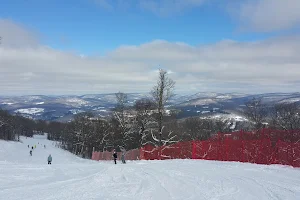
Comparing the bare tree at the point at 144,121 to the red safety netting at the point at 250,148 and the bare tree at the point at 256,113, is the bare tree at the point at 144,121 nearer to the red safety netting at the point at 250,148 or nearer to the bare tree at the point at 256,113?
the red safety netting at the point at 250,148

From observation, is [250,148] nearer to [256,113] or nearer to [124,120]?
[124,120]

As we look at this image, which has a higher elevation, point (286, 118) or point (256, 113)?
point (256, 113)

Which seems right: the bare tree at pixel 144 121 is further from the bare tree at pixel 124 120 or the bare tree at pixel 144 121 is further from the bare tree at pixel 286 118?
the bare tree at pixel 286 118

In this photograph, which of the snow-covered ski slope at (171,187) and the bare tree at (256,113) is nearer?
the snow-covered ski slope at (171,187)

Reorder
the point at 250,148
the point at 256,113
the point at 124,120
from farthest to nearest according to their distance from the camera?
the point at 256,113
the point at 124,120
the point at 250,148

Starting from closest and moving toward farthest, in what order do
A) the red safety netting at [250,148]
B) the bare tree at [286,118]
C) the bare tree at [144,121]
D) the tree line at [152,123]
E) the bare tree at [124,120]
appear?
1. the red safety netting at [250,148]
2. the tree line at [152,123]
3. the bare tree at [144,121]
4. the bare tree at [286,118]
5. the bare tree at [124,120]

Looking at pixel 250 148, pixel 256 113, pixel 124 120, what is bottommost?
pixel 250 148

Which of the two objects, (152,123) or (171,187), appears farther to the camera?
(152,123)

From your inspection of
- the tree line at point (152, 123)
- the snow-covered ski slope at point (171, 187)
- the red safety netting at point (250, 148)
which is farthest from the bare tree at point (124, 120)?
the snow-covered ski slope at point (171, 187)

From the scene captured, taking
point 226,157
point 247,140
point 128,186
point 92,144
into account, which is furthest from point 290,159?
point 92,144

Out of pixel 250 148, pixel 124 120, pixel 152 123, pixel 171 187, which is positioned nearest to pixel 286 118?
pixel 152 123

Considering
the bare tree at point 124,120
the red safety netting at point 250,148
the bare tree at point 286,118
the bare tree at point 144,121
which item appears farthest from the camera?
the bare tree at point 124,120

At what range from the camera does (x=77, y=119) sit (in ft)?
249

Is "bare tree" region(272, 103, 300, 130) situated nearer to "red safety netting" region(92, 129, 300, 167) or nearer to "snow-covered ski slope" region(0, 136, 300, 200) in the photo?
"red safety netting" region(92, 129, 300, 167)
